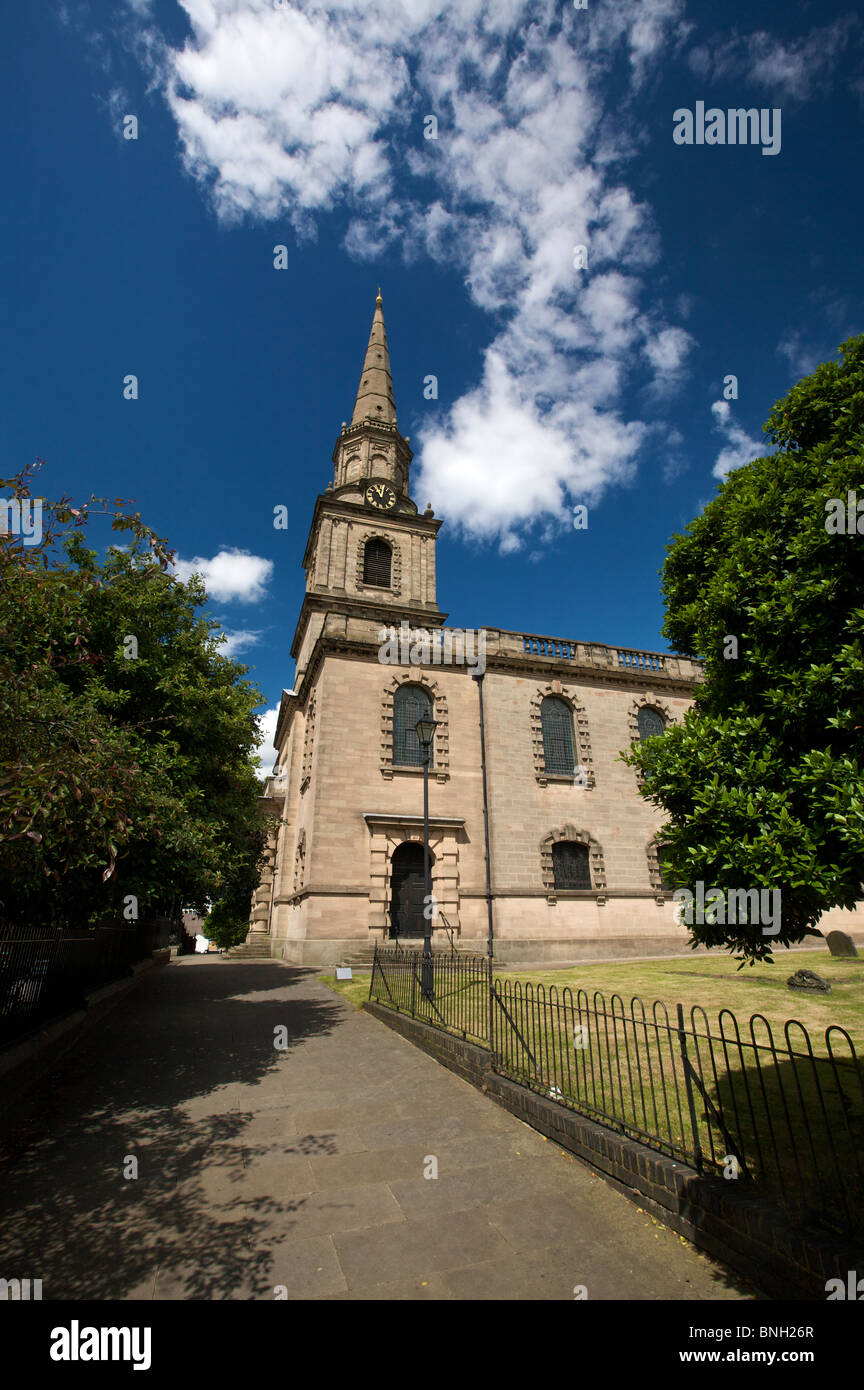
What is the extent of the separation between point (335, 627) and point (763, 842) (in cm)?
2085

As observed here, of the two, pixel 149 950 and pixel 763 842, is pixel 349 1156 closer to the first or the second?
pixel 763 842

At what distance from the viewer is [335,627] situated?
78.6 feet

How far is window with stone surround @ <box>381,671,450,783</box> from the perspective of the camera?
2294 centimetres

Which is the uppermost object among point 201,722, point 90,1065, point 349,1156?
point 201,722

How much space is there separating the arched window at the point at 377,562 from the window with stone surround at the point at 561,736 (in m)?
10.0

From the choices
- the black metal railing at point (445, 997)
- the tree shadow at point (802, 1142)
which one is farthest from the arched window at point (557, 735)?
the tree shadow at point (802, 1142)

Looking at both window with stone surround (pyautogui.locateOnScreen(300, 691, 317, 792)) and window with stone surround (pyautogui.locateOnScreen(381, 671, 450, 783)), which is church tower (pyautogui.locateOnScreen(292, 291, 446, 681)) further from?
window with stone surround (pyautogui.locateOnScreen(381, 671, 450, 783))

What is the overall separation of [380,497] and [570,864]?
19995 mm

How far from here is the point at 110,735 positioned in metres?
8.14

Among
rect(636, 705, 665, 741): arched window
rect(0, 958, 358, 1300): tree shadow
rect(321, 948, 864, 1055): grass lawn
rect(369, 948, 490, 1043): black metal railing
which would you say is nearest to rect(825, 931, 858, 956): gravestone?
rect(321, 948, 864, 1055): grass lawn

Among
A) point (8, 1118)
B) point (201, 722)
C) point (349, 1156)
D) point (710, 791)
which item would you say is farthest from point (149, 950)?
point (710, 791)

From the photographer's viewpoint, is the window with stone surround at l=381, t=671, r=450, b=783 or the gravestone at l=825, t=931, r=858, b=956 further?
the window with stone surround at l=381, t=671, r=450, b=783

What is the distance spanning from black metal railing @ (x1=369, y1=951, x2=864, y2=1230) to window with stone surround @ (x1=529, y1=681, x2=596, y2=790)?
1402 cm

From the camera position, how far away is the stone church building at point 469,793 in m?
21.5
